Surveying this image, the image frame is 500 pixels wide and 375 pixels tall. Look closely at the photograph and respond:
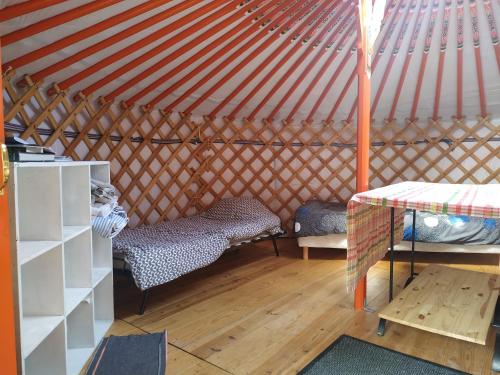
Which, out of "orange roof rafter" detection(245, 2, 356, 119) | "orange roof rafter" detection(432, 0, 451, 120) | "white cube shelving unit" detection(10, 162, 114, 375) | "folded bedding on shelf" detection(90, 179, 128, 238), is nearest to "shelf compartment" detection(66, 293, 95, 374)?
"white cube shelving unit" detection(10, 162, 114, 375)

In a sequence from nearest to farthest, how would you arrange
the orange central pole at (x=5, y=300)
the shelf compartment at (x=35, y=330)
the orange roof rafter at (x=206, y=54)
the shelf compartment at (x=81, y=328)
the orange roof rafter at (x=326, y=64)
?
the orange central pole at (x=5, y=300)
the shelf compartment at (x=35, y=330)
the shelf compartment at (x=81, y=328)
the orange roof rafter at (x=206, y=54)
the orange roof rafter at (x=326, y=64)

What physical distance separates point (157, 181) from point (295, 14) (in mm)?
1670

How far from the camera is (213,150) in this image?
336 centimetres

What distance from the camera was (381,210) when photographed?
201 centimetres

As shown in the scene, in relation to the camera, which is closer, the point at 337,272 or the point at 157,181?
the point at 337,272

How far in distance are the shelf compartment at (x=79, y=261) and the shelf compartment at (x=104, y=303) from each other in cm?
26

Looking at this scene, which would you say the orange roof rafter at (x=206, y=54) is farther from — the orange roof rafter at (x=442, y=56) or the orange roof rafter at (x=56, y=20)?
the orange roof rafter at (x=442, y=56)

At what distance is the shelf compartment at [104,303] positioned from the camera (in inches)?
71.2

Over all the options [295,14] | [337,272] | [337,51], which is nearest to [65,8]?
[295,14]

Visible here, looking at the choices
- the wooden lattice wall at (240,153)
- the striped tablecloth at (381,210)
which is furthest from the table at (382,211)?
the wooden lattice wall at (240,153)

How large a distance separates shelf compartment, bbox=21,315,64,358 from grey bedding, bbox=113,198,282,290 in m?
0.68

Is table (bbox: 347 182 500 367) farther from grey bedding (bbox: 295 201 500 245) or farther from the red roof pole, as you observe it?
grey bedding (bbox: 295 201 500 245)

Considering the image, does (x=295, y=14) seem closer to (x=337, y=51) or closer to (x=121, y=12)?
(x=337, y=51)

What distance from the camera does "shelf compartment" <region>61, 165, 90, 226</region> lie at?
61.2 inches
